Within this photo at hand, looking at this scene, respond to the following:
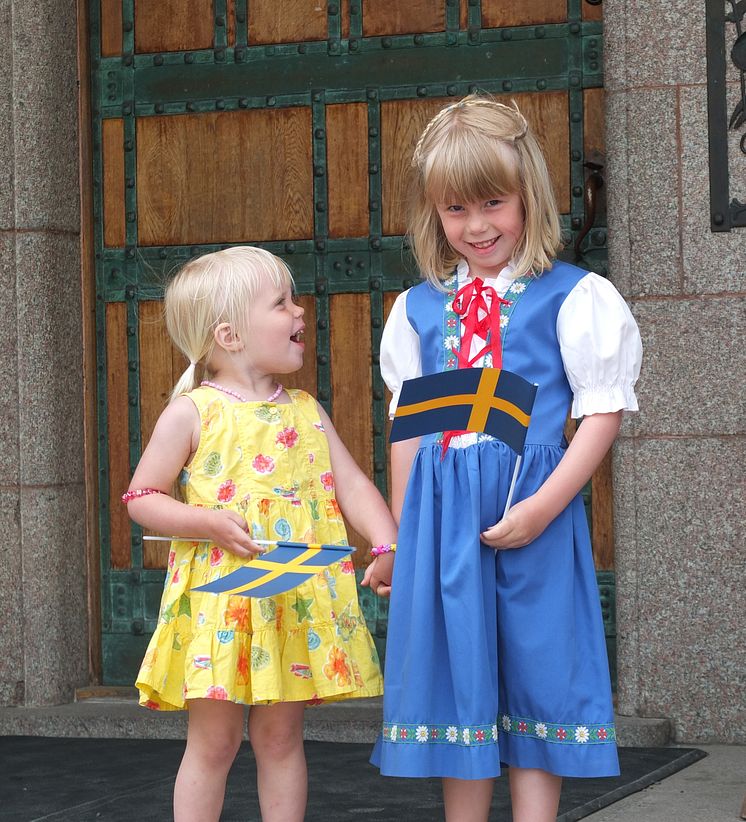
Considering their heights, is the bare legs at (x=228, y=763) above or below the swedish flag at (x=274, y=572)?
below

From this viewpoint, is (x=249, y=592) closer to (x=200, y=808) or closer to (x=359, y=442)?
(x=200, y=808)

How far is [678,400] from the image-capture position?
4387 mm

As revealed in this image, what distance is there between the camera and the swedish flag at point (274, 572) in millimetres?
2676

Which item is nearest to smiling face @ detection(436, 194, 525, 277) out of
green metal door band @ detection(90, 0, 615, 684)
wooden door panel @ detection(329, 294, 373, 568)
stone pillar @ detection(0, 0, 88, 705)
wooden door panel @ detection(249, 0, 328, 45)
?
green metal door band @ detection(90, 0, 615, 684)

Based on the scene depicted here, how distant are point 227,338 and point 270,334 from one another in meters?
0.09

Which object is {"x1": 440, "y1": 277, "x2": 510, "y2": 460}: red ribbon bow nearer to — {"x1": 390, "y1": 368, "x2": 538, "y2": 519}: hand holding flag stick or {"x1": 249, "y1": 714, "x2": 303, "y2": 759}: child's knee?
{"x1": 390, "y1": 368, "x2": 538, "y2": 519}: hand holding flag stick

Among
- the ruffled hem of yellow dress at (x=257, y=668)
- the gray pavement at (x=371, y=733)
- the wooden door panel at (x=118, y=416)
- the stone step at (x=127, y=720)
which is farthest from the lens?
the wooden door panel at (x=118, y=416)

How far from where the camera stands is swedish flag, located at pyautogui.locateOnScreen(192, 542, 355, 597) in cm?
268

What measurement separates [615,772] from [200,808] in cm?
86

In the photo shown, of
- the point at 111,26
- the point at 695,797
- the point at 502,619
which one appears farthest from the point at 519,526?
the point at 111,26

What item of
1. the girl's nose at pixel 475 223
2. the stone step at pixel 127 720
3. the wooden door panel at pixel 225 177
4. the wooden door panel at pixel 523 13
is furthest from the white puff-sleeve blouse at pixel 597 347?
the wooden door panel at pixel 225 177

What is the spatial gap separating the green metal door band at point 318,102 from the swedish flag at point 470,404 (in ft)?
7.17

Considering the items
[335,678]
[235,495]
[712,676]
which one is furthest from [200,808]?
[712,676]

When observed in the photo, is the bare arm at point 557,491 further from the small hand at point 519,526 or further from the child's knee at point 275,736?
the child's knee at point 275,736
